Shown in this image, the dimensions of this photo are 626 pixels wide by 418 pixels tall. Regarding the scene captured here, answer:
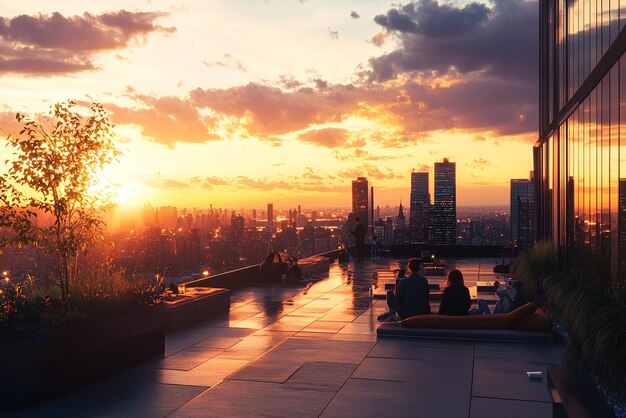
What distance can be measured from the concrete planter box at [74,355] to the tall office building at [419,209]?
8666 cm

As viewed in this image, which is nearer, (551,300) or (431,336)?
(431,336)

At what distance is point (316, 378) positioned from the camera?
9.66 meters

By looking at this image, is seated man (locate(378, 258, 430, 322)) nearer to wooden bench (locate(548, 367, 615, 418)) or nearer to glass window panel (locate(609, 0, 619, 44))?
glass window panel (locate(609, 0, 619, 44))

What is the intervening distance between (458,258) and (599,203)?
990 inches

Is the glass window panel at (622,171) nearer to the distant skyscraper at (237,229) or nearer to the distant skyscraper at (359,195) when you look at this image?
the distant skyscraper at (237,229)

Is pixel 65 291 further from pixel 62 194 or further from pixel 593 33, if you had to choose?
pixel 593 33

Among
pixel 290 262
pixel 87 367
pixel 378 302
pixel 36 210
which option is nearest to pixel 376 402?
pixel 87 367

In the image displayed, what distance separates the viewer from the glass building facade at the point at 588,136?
12398 millimetres

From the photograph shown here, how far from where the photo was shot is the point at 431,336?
1280 cm

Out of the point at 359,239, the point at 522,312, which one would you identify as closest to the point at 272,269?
the point at 522,312

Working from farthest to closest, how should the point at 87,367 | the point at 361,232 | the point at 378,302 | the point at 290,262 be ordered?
the point at 361,232 → the point at 290,262 → the point at 378,302 → the point at 87,367

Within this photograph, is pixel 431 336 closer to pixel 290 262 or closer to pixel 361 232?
pixel 290 262

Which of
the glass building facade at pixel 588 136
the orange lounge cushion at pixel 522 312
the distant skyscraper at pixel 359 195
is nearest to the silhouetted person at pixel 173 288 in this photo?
the orange lounge cushion at pixel 522 312

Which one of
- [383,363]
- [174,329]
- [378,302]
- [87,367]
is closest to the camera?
[87,367]
